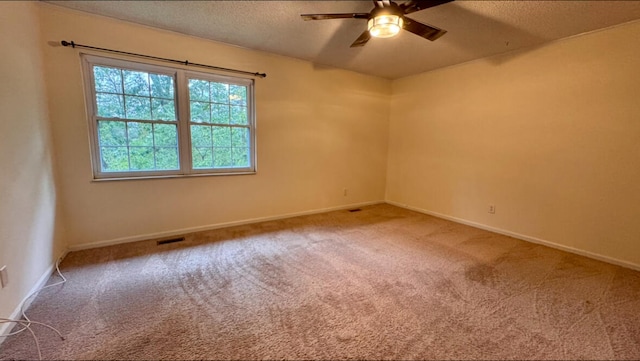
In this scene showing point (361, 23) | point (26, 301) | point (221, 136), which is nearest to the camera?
point (26, 301)

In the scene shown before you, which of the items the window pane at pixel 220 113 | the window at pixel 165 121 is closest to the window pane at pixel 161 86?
the window at pixel 165 121

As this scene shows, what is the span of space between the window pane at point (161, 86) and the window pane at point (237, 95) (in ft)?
2.26

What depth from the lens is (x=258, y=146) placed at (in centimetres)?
357

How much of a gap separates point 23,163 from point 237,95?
2.14 m

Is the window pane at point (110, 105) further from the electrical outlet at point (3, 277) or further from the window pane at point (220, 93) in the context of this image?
the electrical outlet at point (3, 277)

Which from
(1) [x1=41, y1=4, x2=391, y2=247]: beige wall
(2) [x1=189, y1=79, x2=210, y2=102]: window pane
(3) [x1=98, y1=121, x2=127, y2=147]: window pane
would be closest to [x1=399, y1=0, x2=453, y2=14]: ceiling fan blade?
(1) [x1=41, y1=4, x2=391, y2=247]: beige wall

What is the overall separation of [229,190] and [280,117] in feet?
4.11

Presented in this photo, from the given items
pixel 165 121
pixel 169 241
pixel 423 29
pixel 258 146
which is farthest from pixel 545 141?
pixel 169 241

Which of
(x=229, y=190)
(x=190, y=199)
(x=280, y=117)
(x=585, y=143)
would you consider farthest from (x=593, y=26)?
(x=190, y=199)

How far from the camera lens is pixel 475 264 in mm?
2527

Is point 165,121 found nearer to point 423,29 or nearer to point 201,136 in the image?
point 201,136

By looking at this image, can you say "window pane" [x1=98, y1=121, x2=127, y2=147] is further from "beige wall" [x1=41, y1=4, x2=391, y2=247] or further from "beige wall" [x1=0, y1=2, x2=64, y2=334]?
"beige wall" [x1=0, y1=2, x2=64, y2=334]

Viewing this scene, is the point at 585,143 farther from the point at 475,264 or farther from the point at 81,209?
the point at 81,209

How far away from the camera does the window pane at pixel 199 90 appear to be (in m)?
3.11
